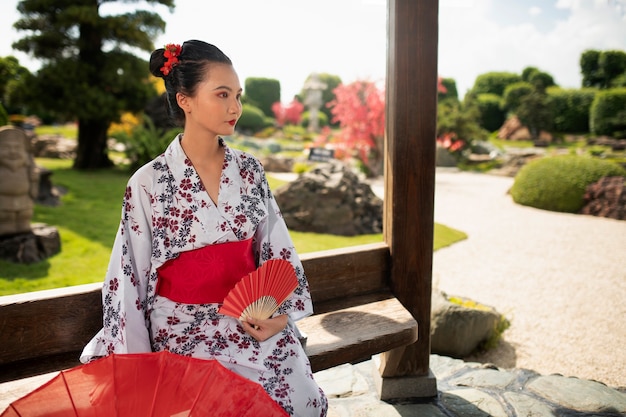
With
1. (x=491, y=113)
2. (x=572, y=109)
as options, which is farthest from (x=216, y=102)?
(x=491, y=113)

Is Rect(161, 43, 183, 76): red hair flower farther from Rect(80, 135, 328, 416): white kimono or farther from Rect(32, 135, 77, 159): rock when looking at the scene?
Rect(32, 135, 77, 159): rock

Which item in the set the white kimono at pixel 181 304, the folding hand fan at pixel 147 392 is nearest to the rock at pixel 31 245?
the white kimono at pixel 181 304

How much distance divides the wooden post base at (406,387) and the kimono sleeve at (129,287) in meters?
1.39

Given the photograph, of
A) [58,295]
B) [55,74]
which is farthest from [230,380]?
[55,74]

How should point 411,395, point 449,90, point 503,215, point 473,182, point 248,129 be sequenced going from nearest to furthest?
point 411,395 < point 503,215 < point 473,182 < point 248,129 < point 449,90

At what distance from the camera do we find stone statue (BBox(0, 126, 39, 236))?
15.3 feet

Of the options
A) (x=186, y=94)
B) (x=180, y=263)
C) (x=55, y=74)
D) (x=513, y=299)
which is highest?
(x=55, y=74)

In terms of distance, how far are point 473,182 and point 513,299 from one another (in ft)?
24.7

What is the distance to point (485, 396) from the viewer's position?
2625 mm

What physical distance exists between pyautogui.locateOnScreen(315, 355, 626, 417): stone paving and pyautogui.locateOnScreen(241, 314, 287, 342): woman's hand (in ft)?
2.67

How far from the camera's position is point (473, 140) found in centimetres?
1666

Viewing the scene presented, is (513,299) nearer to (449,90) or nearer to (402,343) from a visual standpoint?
(402,343)

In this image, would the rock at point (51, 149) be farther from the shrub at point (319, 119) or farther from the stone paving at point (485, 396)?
the shrub at point (319, 119)

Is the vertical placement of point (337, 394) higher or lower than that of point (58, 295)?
lower
